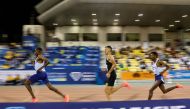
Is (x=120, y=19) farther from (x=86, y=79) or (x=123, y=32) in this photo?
(x=86, y=79)

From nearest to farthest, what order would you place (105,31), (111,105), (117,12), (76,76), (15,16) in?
(111,105)
(76,76)
(117,12)
(105,31)
(15,16)

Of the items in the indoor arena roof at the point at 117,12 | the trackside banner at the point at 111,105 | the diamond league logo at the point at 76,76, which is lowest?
the diamond league logo at the point at 76,76

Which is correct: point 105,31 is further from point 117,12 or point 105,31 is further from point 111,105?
point 111,105

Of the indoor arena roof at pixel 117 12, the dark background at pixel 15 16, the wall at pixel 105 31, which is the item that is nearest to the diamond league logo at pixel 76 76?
the indoor arena roof at pixel 117 12

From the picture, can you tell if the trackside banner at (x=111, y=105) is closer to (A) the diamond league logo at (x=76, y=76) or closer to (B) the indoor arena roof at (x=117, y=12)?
(A) the diamond league logo at (x=76, y=76)

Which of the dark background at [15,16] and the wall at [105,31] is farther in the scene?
the dark background at [15,16]

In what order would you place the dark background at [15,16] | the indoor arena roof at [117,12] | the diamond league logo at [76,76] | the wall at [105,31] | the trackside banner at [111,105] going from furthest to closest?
the dark background at [15,16]
the wall at [105,31]
the indoor arena roof at [117,12]
the diamond league logo at [76,76]
the trackside banner at [111,105]

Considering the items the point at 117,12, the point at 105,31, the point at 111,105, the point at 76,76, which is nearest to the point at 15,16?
the point at 105,31

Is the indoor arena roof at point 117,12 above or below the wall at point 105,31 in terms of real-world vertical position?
above

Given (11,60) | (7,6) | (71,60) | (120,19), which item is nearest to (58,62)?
(71,60)

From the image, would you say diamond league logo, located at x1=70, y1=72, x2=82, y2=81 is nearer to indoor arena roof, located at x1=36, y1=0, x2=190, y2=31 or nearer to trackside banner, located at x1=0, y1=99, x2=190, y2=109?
indoor arena roof, located at x1=36, y1=0, x2=190, y2=31

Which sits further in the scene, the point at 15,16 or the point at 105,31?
the point at 15,16

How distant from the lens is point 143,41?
3956 cm

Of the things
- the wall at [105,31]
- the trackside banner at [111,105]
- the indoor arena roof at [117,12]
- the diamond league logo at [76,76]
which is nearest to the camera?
the trackside banner at [111,105]
